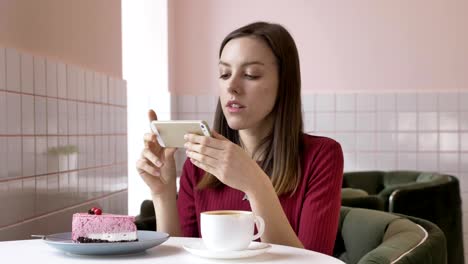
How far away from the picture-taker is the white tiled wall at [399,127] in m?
5.14

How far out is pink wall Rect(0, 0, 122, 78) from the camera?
208 centimetres

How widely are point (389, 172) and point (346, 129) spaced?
495 mm

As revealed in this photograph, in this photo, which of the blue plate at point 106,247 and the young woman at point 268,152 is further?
the young woman at point 268,152

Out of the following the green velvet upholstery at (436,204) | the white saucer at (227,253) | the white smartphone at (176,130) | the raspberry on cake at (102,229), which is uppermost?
the white smartphone at (176,130)

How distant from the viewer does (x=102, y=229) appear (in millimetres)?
1534

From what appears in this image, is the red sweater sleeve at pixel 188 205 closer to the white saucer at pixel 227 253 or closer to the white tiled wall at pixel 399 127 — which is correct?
the white saucer at pixel 227 253

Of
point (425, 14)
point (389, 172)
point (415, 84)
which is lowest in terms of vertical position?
point (389, 172)

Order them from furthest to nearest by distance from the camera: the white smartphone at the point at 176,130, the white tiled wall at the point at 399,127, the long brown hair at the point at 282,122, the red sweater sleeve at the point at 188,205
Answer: the white tiled wall at the point at 399,127 < the red sweater sleeve at the point at 188,205 < the long brown hair at the point at 282,122 < the white smartphone at the point at 176,130

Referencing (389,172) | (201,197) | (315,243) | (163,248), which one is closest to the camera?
(163,248)

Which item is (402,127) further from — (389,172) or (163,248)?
(163,248)

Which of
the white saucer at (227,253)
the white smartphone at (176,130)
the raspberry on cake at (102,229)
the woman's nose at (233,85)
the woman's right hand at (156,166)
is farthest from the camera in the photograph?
the woman's nose at (233,85)

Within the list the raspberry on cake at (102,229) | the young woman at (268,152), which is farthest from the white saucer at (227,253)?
the young woman at (268,152)

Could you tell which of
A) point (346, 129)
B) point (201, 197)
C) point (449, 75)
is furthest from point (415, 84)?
point (201, 197)

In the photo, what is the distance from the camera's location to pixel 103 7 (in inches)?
115
